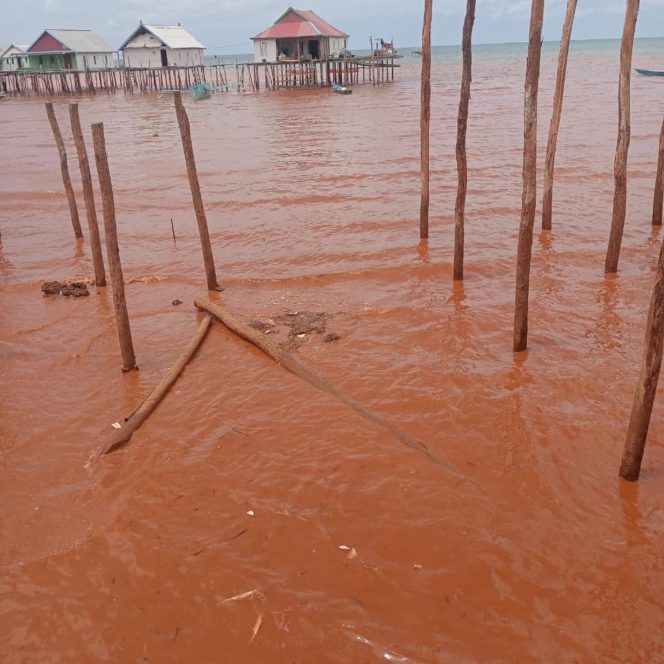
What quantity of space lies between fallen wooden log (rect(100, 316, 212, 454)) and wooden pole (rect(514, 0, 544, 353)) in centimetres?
322

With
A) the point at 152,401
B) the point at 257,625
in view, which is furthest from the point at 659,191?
the point at 257,625

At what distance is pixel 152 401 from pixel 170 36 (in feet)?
160

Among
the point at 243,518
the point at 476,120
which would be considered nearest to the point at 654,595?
the point at 243,518

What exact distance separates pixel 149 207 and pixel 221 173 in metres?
3.24

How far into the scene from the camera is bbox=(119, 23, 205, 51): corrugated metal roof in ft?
149

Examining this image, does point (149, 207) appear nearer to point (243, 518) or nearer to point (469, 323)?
point (469, 323)

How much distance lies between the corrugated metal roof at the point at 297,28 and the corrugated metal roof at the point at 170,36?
7178 millimetres

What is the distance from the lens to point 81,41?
4800 centimetres

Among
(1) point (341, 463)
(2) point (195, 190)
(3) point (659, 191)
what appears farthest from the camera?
(3) point (659, 191)

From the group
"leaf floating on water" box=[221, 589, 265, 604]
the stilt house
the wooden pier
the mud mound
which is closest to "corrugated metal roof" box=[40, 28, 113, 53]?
the stilt house

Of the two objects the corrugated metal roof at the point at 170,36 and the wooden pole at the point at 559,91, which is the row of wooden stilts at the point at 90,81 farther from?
the wooden pole at the point at 559,91

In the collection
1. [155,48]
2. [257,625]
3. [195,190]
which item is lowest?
[257,625]

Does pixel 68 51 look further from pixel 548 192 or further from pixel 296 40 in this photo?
pixel 548 192

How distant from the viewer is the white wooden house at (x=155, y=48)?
4578cm
